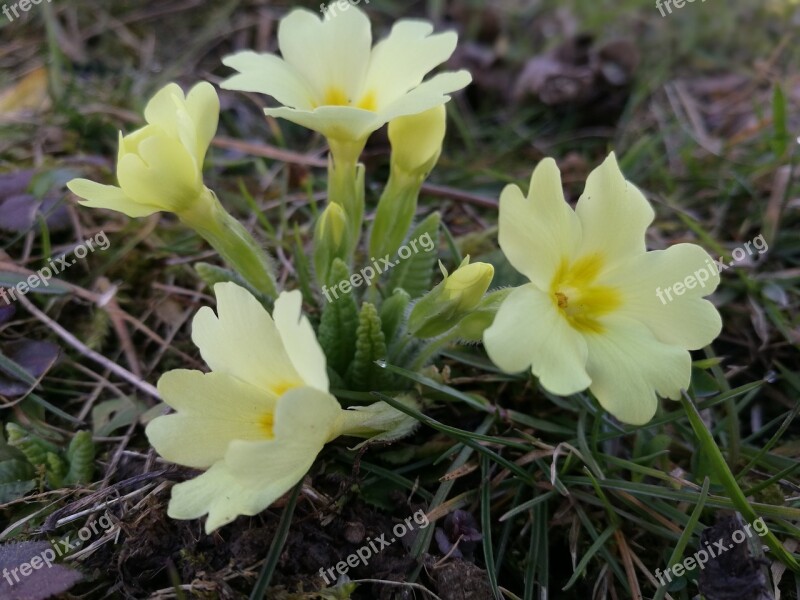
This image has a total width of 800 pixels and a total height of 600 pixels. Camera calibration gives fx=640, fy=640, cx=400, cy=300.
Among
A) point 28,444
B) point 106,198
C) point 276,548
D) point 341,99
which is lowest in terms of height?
point 276,548

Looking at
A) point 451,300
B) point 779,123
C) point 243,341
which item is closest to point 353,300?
point 451,300

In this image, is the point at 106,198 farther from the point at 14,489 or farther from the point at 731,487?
the point at 731,487

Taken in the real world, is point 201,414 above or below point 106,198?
below

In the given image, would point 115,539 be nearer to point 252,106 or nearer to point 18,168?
point 18,168

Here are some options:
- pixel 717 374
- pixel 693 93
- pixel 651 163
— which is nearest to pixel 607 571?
pixel 717 374

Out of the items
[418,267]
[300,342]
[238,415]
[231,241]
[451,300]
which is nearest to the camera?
[300,342]

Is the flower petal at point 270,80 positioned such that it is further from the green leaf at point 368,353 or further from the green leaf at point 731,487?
the green leaf at point 731,487
